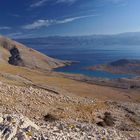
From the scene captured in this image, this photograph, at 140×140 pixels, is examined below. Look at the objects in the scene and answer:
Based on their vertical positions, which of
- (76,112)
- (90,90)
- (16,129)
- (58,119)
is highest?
(16,129)

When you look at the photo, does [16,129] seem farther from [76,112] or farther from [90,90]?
[90,90]

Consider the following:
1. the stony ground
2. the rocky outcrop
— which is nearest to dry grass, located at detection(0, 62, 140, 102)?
the stony ground

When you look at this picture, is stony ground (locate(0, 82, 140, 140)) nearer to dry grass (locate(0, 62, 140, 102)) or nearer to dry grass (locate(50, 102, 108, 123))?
dry grass (locate(50, 102, 108, 123))

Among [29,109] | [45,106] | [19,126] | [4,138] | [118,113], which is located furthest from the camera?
[118,113]

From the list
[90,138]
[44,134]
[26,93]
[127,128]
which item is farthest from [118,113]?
[44,134]

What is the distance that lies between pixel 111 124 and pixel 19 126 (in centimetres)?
1288

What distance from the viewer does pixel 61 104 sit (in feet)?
102

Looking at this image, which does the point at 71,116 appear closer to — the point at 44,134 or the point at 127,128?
the point at 127,128

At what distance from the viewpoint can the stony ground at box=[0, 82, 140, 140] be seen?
16.3 metres

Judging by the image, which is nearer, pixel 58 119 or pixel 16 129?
pixel 16 129

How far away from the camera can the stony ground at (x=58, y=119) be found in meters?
16.3

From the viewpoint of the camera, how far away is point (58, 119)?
82.8 ft

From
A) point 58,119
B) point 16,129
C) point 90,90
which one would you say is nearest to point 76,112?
point 58,119

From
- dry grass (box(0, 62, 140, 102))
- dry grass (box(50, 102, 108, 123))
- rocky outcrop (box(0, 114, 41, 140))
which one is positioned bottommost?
dry grass (box(0, 62, 140, 102))
